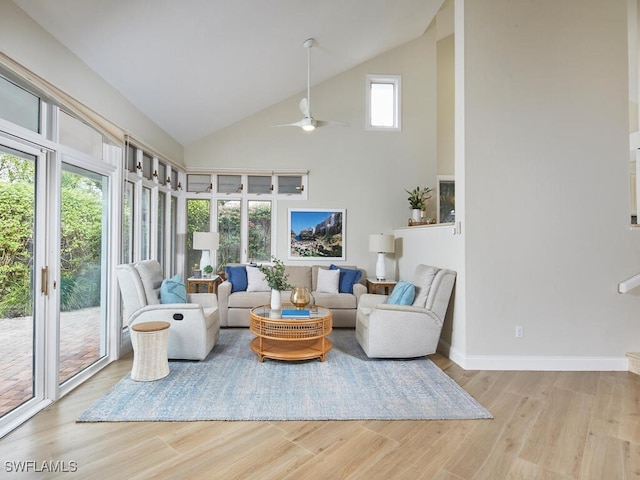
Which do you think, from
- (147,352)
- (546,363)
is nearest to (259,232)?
(147,352)

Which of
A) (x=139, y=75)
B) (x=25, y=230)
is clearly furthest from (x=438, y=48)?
(x=25, y=230)

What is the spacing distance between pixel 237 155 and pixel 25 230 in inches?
146

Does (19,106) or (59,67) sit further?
(59,67)

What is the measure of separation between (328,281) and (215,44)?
134 inches

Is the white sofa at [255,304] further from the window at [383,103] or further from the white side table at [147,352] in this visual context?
the window at [383,103]

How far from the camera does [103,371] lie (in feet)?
10.7

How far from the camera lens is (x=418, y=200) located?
18.0 feet

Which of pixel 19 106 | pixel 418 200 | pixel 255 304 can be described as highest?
pixel 19 106

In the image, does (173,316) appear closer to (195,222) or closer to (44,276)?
(44,276)

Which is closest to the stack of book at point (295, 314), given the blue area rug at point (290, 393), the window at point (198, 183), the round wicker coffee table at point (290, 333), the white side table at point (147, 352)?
the round wicker coffee table at point (290, 333)

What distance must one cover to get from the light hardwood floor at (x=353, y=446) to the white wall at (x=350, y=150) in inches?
142

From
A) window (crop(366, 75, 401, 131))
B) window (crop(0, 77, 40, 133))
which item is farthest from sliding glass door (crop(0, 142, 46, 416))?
window (crop(366, 75, 401, 131))

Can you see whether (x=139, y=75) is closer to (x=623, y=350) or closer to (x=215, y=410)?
(x=215, y=410)

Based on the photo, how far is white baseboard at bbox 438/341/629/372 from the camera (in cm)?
336
